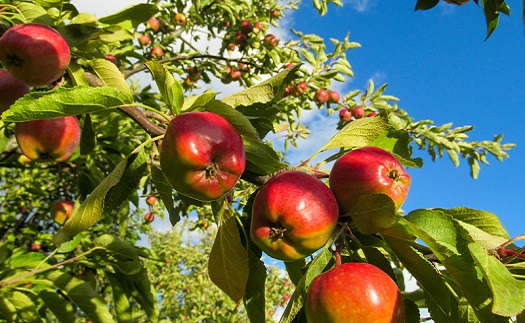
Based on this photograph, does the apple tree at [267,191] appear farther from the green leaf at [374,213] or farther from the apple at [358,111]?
the apple at [358,111]

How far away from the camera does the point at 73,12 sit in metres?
1.94

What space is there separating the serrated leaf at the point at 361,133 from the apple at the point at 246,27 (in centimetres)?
439

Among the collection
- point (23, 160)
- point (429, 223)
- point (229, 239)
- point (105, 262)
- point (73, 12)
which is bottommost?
point (23, 160)

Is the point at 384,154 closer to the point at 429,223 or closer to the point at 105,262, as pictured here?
the point at 429,223

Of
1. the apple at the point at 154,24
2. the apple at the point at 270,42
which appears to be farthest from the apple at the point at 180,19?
the apple at the point at 270,42

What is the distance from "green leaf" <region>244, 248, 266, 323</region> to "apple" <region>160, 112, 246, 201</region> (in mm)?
228

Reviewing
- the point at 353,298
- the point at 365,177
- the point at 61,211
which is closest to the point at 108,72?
the point at 365,177

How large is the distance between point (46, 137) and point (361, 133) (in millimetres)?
1157

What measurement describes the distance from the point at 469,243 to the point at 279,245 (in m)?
0.39

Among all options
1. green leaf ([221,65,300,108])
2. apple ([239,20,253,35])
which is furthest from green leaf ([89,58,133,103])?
apple ([239,20,253,35])

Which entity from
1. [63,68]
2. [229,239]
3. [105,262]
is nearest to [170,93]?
[229,239]

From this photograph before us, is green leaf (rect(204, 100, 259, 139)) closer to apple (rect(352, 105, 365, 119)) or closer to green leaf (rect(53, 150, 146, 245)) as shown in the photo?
green leaf (rect(53, 150, 146, 245))

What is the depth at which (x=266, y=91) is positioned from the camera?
3.92 ft

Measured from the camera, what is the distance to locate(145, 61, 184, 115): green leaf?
3.46 ft
